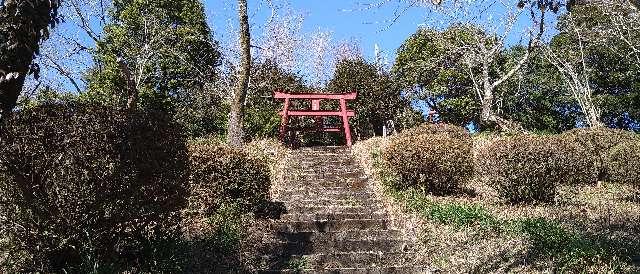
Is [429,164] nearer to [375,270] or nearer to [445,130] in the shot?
[375,270]

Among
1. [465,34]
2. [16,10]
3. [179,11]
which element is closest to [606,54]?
[465,34]

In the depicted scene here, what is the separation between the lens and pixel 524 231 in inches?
304

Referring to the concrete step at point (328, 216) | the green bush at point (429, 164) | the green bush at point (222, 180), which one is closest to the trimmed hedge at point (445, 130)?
the green bush at point (429, 164)

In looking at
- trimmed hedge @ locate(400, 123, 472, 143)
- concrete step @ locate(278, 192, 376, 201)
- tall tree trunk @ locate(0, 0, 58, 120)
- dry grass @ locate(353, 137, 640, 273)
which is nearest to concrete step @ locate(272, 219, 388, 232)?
dry grass @ locate(353, 137, 640, 273)

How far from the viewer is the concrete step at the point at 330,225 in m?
8.79

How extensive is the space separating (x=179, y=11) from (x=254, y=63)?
4.29 metres

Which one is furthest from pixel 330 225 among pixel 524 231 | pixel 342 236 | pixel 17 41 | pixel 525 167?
pixel 17 41

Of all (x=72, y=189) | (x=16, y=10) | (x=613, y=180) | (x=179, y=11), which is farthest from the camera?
(x=179, y=11)

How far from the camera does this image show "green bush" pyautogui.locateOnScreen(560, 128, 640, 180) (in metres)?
12.4

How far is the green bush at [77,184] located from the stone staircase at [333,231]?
6.77 ft

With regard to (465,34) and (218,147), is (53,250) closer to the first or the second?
(218,147)

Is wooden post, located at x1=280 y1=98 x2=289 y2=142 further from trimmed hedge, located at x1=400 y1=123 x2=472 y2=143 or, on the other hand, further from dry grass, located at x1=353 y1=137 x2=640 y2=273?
dry grass, located at x1=353 y1=137 x2=640 y2=273

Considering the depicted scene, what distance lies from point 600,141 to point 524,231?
614 centimetres

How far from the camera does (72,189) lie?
5.50 meters
